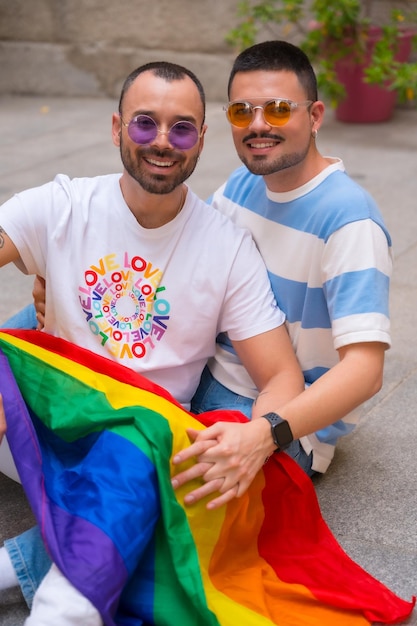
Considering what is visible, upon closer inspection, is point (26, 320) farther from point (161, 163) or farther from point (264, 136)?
point (264, 136)

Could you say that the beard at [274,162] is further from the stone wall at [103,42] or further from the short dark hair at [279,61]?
the stone wall at [103,42]

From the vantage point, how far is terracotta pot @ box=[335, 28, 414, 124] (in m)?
6.53

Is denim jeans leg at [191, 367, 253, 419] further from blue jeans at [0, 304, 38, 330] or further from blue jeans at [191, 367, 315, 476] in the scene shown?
blue jeans at [0, 304, 38, 330]

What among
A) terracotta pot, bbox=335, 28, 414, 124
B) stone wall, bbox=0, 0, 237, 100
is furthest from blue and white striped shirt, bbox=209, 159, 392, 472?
stone wall, bbox=0, 0, 237, 100

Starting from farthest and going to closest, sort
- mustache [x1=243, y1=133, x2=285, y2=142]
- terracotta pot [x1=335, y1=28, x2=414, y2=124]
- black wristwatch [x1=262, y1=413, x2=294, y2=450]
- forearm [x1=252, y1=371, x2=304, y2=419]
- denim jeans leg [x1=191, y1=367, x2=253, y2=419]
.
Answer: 1. terracotta pot [x1=335, y1=28, x2=414, y2=124]
2. denim jeans leg [x1=191, y1=367, x2=253, y2=419]
3. mustache [x1=243, y1=133, x2=285, y2=142]
4. forearm [x1=252, y1=371, x2=304, y2=419]
5. black wristwatch [x1=262, y1=413, x2=294, y2=450]

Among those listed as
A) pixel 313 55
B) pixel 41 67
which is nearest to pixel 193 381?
pixel 313 55

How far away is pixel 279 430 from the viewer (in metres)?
2.15

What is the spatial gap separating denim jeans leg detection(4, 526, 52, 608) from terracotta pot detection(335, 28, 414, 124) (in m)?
5.08

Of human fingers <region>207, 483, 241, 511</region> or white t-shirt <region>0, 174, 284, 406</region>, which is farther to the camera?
white t-shirt <region>0, 174, 284, 406</region>

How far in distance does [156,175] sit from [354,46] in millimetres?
4288

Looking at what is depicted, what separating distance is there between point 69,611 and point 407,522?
1056mm

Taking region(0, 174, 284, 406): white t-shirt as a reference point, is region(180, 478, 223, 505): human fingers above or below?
below

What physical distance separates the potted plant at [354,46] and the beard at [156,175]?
3.85 metres

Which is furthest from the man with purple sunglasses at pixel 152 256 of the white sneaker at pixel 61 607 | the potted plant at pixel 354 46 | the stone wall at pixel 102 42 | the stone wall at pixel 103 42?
the stone wall at pixel 102 42
